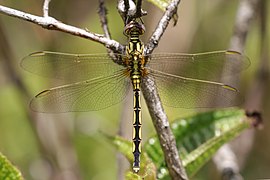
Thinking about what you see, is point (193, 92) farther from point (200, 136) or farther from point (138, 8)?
point (138, 8)

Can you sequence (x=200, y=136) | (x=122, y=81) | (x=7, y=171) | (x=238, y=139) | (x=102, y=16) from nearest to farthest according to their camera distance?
1. (x=7, y=171)
2. (x=102, y=16)
3. (x=200, y=136)
4. (x=122, y=81)
5. (x=238, y=139)

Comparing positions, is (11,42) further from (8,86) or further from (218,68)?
(218,68)

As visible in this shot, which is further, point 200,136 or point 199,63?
point 199,63

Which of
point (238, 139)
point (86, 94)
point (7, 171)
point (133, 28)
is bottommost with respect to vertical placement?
point (238, 139)

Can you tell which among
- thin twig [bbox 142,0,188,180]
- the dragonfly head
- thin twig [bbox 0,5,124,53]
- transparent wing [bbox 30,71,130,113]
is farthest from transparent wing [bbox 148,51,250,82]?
thin twig [bbox 0,5,124,53]

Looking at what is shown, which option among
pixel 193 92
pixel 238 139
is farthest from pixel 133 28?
pixel 238 139

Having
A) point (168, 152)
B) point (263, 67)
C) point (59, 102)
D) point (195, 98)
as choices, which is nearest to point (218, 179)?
point (263, 67)

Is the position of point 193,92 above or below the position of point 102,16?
→ below
